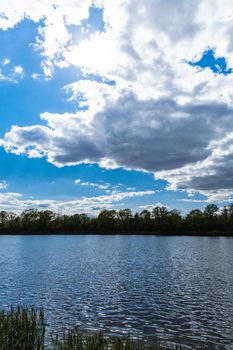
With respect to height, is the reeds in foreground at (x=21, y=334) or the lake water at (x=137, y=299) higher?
the reeds in foreground at (x=21, y=334)

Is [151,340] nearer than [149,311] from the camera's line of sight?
Yes

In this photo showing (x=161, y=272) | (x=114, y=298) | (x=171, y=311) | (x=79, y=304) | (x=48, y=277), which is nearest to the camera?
(x=171, y=311)

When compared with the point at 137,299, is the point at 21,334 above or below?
above

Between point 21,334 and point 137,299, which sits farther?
point 137,299

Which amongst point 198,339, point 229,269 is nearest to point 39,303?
point 198,339

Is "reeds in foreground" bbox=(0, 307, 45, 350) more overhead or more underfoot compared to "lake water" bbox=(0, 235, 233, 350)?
more overhead

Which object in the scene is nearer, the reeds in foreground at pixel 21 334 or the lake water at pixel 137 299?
the reeds in foreground at pixel 21 334

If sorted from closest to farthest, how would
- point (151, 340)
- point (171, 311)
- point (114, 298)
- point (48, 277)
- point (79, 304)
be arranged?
point (151, 340), point (171, 311), point (79, 304), point (114, 298), point (48, 277)

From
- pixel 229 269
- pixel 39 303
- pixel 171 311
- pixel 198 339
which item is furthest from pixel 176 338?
pixel 229 269

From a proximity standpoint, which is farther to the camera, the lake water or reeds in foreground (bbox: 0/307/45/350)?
the lake water

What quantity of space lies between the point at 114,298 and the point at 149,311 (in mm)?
5817

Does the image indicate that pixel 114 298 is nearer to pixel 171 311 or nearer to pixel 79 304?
pixel 79 304

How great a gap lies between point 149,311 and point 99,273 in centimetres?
2292

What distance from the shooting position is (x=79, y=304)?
1194 inches
